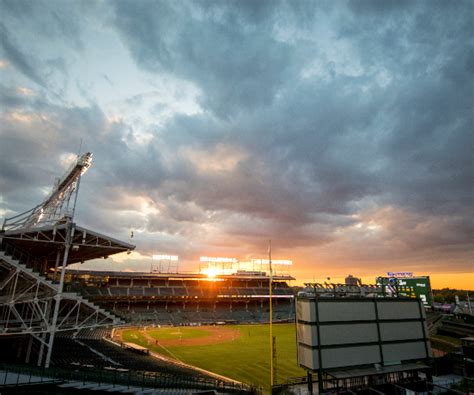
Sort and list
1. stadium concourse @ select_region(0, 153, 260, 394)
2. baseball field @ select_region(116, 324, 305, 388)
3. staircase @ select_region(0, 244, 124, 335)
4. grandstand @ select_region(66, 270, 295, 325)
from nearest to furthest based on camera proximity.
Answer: stadium concourse @ select_region(0, 153, 260, 394) → staircase @ select_region(0, 244, 124, 335) → baseball field @ select_region(116, 324, 305, 388) → grandstand @ select_region(66, 270, 295, 325)

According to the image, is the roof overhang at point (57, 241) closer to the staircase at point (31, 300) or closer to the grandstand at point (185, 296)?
the staircase at point (31, 300)

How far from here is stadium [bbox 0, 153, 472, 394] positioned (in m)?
19.8

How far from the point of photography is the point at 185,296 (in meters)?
106

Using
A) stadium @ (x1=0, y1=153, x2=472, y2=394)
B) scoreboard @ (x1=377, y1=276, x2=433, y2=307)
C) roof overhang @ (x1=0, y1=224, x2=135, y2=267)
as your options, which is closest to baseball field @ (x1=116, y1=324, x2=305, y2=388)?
stadium @ (x1=0, y1=153, x2=472, y2=394)

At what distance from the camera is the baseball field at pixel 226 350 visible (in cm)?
3782

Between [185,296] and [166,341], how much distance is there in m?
43.3

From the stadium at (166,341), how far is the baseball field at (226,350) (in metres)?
0.19

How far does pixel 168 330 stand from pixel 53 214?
50.6m

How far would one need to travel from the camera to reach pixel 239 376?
36.2m

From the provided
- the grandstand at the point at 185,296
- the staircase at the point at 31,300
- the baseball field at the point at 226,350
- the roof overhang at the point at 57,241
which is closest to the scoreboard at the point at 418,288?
the baseball field at the point at 226,350

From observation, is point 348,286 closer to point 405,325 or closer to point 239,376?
point 405,325

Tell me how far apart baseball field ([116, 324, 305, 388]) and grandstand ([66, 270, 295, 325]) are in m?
17.5

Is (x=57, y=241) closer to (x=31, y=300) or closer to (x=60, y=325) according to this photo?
(x=31, y=300)

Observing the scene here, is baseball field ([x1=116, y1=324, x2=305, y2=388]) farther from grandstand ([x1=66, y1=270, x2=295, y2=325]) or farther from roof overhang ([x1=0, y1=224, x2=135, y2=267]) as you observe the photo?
roof overhang ([x1=0, y1=224, x2=135, y2=267])
